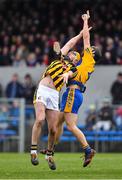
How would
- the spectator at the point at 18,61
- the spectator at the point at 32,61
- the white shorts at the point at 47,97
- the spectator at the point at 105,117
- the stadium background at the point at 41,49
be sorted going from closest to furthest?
1. the white shorts at the point at 47,97
2. the spectator at the point at 105,117
3. the stadium background at the point at 41,49
4. the spectator at the point at 32,61
5. the spectator at the point at 18,61

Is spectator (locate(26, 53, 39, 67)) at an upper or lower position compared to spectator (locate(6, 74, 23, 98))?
upper

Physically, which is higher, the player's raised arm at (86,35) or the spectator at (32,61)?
the spectator at (32,61)

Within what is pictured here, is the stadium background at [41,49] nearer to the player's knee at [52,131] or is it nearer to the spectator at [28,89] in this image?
the spectator at [28,89]

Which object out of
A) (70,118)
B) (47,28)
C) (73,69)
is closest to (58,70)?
(73,69)

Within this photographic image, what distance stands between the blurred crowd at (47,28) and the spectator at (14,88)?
3.66 ft

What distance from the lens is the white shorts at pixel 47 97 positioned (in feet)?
47.4

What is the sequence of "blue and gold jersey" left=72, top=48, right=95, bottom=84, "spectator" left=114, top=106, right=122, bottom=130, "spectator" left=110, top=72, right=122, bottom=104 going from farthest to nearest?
"spectator" left=110, top=72, right=122, bottom=104 → "spectator" left=114, top=106, right=122, bottom=130 → "blue and gold jersey" left=72, top=48, right=95, bottom=84

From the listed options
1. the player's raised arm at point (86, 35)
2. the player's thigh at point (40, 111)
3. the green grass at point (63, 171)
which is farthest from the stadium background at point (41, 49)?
the player's thigh at point (40, 111)

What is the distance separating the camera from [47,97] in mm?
14469

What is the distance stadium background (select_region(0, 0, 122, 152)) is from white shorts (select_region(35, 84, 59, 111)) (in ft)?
25.8

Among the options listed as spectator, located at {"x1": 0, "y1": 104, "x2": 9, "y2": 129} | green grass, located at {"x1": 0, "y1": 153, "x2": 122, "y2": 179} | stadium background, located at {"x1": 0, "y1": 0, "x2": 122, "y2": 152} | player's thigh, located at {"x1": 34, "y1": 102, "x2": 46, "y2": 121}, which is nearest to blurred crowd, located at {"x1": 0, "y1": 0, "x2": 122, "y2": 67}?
stadium background, located at {"x1": 0, "y1": 0, "x2": 122, "y2": 152}

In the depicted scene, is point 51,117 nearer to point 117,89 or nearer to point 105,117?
point 105,117

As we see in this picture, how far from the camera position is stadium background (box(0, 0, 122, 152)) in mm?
24703

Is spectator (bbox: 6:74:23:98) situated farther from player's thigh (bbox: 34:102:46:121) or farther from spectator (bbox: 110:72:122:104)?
player's thigh (bbox: 34:102:46:121)
